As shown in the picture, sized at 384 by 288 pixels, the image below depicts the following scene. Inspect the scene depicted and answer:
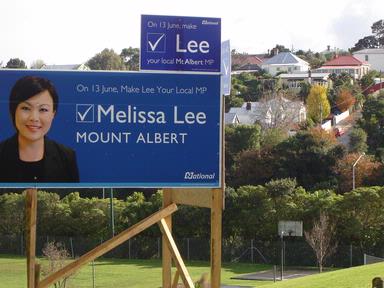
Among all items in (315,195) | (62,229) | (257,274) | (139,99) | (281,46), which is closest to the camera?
(139,99)

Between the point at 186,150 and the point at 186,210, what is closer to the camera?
the point at 186,150

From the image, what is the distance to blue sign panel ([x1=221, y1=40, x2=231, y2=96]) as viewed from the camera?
9.16 meters

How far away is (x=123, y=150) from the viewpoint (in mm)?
9008

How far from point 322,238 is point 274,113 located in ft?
114

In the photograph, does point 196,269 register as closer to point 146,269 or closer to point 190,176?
point 146,269

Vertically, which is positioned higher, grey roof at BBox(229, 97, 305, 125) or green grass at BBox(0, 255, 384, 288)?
grey roof at BBox(229, 97, 305, 125)

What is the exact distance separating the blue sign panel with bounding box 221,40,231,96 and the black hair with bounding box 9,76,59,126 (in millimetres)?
1644

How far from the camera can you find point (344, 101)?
8506 cm

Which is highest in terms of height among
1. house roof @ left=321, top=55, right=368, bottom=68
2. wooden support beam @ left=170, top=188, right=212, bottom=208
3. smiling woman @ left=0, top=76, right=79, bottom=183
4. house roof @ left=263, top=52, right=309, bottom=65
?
house roof @ left=263, top=52, right=309, bottom=65

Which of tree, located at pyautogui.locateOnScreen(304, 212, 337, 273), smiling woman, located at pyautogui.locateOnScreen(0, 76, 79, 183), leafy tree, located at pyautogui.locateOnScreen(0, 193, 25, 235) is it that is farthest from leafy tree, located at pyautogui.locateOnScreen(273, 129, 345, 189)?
smiling woman, located at pyautogui.locateOnScreen(0, 76, 79, 183)

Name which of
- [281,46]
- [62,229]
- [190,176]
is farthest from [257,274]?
[281,46]

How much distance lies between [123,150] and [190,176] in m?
0.71

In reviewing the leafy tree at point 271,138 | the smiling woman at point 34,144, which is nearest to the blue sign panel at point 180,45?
the smiling woman at point 34,144

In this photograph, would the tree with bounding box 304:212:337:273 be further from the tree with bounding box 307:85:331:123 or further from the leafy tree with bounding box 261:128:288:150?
the tree with bounding box 307:85:331:123
